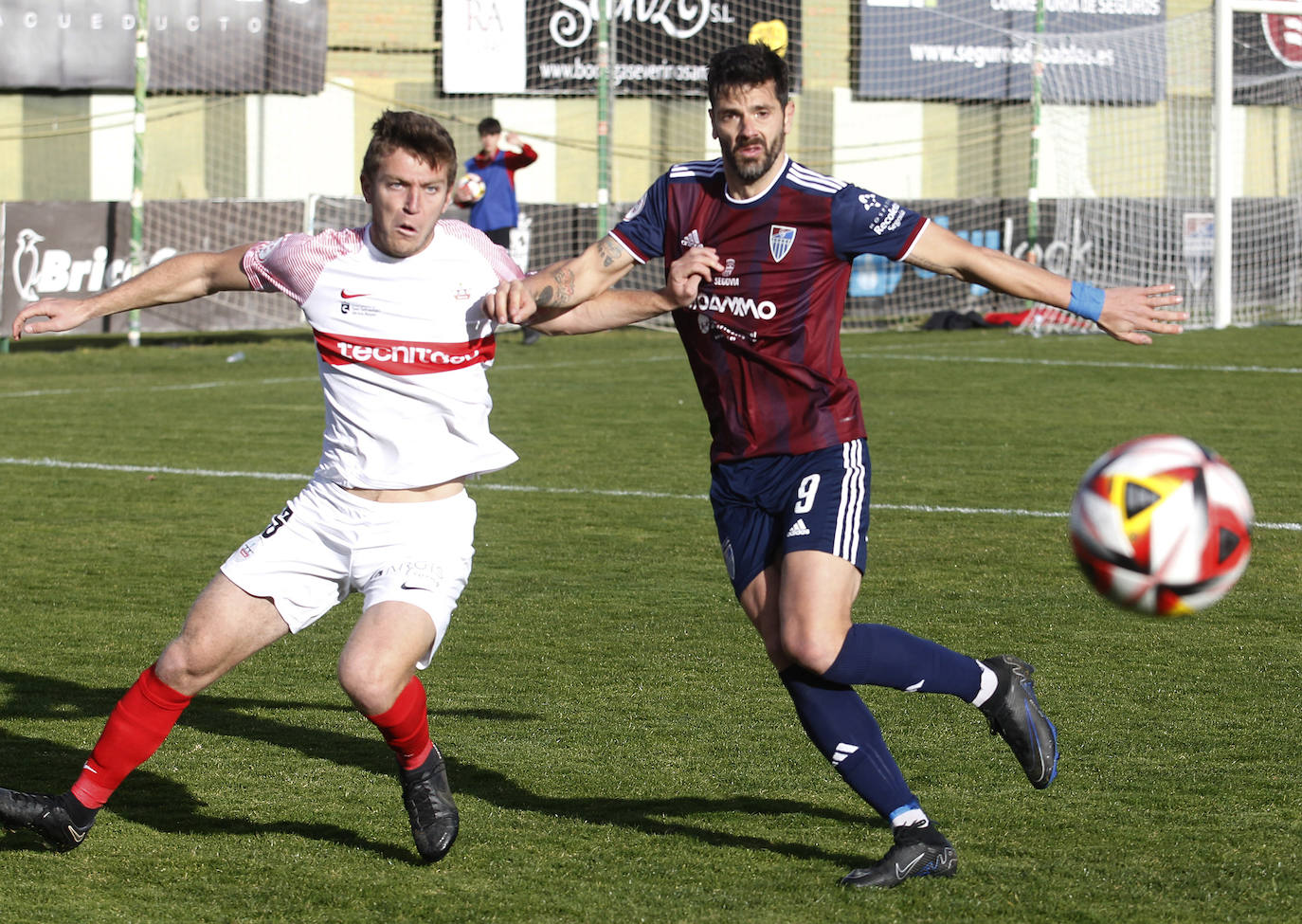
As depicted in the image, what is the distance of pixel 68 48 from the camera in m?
24.2

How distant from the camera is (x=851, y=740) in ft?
14.3

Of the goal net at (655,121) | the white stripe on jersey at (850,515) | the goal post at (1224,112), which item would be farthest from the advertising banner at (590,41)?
the white stripe on jersey at (850,515)

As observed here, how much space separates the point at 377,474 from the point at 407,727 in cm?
63

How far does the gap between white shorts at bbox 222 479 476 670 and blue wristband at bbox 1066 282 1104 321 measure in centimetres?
165

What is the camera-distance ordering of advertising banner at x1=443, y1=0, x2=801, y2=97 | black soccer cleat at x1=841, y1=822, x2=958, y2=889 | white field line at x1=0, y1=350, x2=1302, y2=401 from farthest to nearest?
advertising banner at x1=443, y1=0, x2=801, y2=97 < white field line at x1=0, y1=350, x2=1302, y2=401 < black soccer cleat at x1=841, y1=822, x2=958, y2=889

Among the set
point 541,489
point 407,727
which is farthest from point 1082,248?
point 407,727

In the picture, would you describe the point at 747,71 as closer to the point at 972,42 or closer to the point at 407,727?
the point at 407,727

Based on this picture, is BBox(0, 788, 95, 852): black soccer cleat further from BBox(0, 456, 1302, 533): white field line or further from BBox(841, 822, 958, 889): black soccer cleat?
BBox(0, 456, 1302, 533): white field line

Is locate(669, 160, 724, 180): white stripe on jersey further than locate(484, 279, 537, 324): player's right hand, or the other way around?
locate(669, 160, 724, 180): white stripe on jersey

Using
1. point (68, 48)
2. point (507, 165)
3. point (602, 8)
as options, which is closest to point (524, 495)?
point (507, 165)

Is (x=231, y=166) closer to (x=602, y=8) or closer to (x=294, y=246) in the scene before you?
(x=602, y=8)

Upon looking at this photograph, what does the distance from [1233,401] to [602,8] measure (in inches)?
392

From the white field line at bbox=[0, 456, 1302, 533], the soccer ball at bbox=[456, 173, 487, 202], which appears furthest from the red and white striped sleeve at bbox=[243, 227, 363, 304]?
the soccer ball at bbox=[456, 173, 487, 202]

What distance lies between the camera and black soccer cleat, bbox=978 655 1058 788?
462cm
